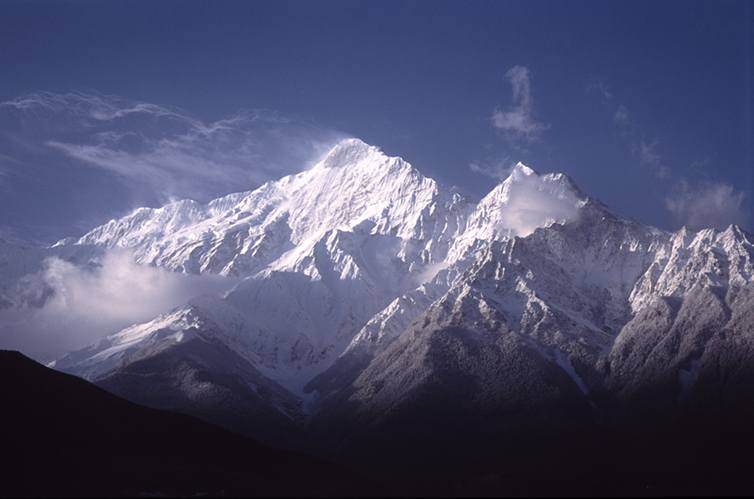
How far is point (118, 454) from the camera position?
122688 mm

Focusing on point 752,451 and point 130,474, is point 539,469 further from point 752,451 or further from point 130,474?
point 130,474

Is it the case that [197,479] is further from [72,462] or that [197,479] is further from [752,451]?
[752,451]

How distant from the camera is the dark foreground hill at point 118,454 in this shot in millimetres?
111500

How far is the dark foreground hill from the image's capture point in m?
112

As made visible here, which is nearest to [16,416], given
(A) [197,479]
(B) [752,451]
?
(A) [197,479]

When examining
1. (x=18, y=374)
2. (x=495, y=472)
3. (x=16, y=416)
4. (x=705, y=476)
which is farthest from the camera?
(x=495, y=472)

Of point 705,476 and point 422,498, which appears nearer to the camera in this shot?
point 422,498

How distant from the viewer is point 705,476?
6344 inches

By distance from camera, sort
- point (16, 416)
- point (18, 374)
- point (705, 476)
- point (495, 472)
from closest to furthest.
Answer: point (16, 416)
point (18, 374)
point (705, 476)
point (495, 472)

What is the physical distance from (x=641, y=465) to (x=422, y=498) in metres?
68.2

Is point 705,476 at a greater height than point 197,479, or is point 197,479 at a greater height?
point 705,476

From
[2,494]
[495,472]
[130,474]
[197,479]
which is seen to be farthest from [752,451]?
[2,494]

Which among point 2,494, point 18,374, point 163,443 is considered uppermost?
point 18,374

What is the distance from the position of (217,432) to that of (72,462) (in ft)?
105
